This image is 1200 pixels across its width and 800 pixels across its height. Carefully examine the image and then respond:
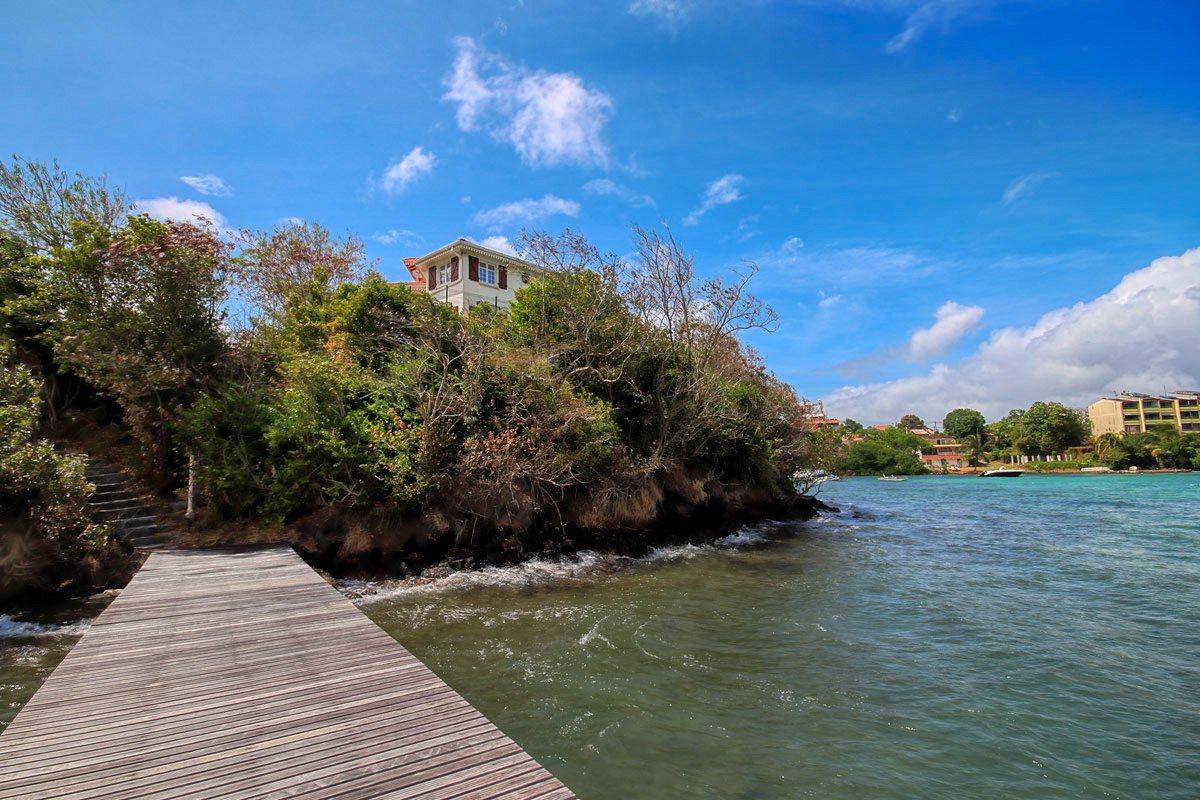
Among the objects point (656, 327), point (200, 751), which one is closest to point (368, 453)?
point (200, 751)

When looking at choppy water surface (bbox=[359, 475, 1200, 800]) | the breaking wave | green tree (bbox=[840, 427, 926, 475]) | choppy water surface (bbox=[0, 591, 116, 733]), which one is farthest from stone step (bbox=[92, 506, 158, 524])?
green tree (bbox=[840, 427, 926, 475])

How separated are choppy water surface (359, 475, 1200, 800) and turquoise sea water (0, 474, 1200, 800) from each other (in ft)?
0.10

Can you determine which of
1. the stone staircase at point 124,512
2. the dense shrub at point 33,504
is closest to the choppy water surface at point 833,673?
the stone staircase at point 124,512

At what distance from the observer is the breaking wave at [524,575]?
37.4 feet

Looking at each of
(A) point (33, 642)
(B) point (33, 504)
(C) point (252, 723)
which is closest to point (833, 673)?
(C) point (252, 723)

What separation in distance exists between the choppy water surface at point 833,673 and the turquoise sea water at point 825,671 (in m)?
0.03

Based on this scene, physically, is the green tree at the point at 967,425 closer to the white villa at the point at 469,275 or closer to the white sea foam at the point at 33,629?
the white villa at the point at 469,275

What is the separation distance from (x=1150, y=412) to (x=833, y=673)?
426ft

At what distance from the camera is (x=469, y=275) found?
34.8m

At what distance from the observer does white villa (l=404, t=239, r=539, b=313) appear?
3424 centimetres

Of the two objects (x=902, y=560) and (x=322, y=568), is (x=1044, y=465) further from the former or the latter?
(x=322, y=568)

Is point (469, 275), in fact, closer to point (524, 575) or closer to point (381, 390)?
point (381, 390)

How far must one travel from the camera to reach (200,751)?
3393mm

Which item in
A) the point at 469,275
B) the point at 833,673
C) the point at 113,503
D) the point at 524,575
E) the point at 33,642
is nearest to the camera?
the point at 833,673
